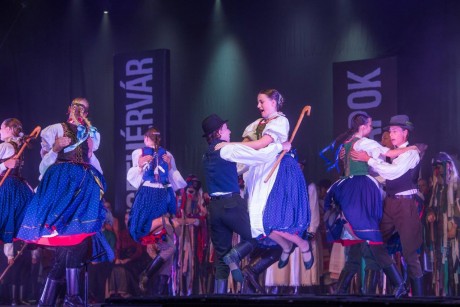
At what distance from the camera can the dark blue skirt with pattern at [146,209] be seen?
25.6 ft

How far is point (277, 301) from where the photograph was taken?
3984mm

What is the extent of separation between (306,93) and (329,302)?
6558mm

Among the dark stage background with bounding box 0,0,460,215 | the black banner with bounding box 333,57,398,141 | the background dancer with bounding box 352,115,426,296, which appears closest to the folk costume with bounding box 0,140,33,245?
the background dancer with bounding box 352,115,426,296

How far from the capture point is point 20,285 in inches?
372

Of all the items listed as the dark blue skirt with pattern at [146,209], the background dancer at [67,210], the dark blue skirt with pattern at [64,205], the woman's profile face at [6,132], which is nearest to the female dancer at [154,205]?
the dark blue skirt with pattern at [146,209]

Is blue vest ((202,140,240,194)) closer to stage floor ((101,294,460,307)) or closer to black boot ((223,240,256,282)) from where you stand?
black boot ((223,240,256,282))

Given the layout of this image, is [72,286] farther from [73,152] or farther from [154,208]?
[154,208]

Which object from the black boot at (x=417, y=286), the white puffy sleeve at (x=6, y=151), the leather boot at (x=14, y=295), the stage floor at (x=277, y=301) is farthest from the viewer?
the leather boot at (x=14, y=295)

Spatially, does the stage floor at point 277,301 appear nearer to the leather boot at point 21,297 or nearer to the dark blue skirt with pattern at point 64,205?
the dark blue skirt with pattern at point 64,205

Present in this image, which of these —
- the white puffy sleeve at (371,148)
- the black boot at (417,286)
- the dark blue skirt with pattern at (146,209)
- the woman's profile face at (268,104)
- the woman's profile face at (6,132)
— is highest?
the woman's profile face at (268,104)

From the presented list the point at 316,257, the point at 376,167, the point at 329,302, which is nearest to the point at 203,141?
the point at 316,257

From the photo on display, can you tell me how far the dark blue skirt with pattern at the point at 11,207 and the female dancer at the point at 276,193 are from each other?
1.94 meters

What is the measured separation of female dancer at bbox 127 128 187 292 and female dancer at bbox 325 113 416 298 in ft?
5.38

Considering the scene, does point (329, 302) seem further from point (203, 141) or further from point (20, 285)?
point (203, 141)
